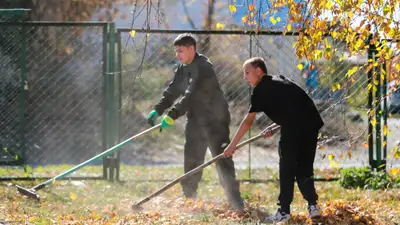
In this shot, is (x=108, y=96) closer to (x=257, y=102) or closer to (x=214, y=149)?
(x=214, y=149)

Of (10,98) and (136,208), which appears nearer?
(136,208)

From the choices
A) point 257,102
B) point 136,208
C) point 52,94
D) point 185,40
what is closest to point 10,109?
point 52,94

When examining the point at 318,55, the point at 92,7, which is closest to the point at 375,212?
the point at 318,55

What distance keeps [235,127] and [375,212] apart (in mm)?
4496

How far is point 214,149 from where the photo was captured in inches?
295

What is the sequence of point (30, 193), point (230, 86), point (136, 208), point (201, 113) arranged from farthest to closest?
point (230, 86) → point (30, 193) → point (201, 113) → point (136, 208)

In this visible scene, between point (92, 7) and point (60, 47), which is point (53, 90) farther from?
point (92, 7)

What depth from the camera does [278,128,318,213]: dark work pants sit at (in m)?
6.36

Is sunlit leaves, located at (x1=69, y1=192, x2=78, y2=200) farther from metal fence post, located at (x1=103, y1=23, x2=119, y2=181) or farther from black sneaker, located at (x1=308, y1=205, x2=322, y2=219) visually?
black sneaker, located at (x1=308, y1=205, x2=322, y2=219)

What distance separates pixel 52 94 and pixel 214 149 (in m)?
3.42

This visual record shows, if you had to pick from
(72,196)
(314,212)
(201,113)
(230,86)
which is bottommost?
(72,196)

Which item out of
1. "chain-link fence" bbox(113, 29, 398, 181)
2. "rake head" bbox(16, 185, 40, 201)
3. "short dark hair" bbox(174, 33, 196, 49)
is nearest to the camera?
"short dark hair" bbox(174, 33, 196, 49)

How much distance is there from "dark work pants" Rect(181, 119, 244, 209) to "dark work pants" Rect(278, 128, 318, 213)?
3.10ft

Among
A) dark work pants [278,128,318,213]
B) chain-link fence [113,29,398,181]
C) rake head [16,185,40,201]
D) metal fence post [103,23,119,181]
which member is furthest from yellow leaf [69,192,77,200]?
dark work pants [278,128,318,213]
